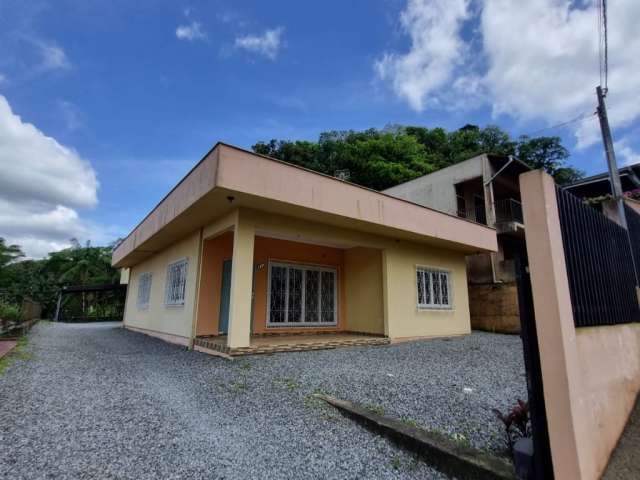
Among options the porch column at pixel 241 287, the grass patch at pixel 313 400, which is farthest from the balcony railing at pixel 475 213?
the grass patch at pixel 313 400

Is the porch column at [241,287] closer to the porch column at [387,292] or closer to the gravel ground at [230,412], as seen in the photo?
the gravel ground at [230,412]

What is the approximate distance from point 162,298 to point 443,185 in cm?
1203

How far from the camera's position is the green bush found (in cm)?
952

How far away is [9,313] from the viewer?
985 cm

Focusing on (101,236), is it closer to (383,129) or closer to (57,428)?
(383,129)

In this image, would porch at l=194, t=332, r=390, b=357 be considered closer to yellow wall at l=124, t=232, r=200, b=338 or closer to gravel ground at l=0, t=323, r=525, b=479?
gravel ground at l=0, t=323, r=525, b=479

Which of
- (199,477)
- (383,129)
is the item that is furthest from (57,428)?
(383,129)

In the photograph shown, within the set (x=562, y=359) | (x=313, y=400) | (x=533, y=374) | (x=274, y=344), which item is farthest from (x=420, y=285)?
(x=562, y=359)

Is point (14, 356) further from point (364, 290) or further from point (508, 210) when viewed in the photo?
point (508, 210)

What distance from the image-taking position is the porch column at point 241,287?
5.56 meters

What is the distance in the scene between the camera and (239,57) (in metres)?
12.1

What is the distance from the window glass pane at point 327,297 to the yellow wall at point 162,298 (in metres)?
3.50

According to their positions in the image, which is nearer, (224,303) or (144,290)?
(224,303)

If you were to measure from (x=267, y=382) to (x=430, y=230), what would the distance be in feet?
19.0
